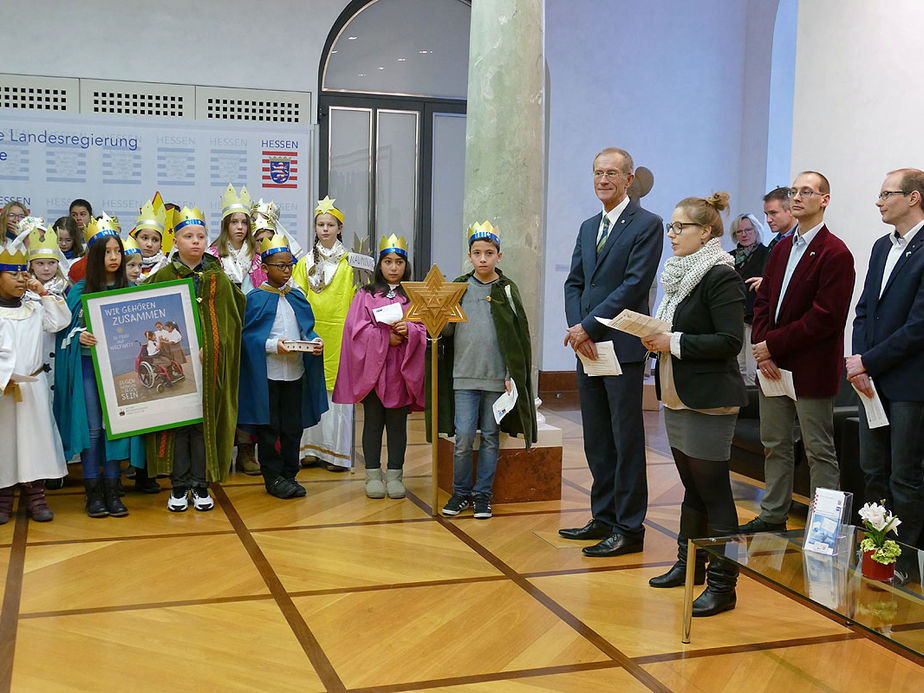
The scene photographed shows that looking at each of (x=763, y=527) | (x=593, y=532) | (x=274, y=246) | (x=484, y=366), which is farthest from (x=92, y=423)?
(x=763, y=527)

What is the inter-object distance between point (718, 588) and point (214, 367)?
2.61m

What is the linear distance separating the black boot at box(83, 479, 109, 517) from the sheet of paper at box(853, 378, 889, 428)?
3.54 metres

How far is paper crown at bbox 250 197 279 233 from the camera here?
18.7 feet

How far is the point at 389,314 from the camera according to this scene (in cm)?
495

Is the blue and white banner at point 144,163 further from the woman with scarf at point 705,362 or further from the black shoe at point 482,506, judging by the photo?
the woman with scarf at point 705,362

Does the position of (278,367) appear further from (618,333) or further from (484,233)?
(618,333)

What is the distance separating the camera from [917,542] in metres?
3.98

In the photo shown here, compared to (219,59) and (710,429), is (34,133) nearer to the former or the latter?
(219,59)

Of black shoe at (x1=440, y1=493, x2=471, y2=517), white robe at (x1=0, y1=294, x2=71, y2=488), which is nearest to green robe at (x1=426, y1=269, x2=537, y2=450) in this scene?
black shoe at (x1=440, y1=493, x2=471, y2=517)

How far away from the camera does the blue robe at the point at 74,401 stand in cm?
467

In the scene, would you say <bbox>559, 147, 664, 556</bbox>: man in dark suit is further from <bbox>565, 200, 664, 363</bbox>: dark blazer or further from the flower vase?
the flower vase

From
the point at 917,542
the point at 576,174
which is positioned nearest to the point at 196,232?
the point at 917,542

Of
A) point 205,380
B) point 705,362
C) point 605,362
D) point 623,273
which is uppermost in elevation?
point 623,273

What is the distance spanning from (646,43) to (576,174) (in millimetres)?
1527
